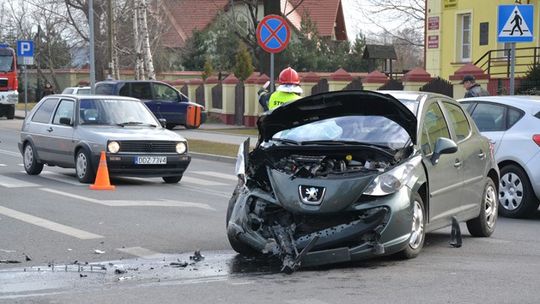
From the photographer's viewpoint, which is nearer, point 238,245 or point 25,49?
point 238,245

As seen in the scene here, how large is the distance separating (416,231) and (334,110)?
152 cm

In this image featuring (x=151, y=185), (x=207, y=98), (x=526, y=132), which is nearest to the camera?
(x=526, y=132)

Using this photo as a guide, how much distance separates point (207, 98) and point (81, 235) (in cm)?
2804

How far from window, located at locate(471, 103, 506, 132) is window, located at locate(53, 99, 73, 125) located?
7.20m

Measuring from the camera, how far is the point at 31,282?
7117 millimetres

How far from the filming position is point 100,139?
14.5 meters

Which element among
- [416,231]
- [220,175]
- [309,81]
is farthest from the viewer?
[309,81]

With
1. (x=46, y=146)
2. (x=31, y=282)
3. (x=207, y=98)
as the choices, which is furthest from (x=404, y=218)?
(x=207, y=98)

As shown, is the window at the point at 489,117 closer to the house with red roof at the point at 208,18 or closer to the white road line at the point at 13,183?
the white road line at the point at 13,183

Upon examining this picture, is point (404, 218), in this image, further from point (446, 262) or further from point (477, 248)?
point (477, 248)

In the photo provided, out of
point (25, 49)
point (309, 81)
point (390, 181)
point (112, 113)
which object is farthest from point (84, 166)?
point (25, 49)

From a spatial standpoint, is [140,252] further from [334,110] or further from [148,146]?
[148,146]

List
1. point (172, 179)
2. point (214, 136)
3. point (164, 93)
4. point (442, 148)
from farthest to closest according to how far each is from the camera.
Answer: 1. point (164, 93)
2. point (214, 136)
3. point (172, 179)
4. point (442, 148)

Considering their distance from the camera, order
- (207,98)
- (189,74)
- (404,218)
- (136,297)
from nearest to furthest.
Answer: (136,297) → (404,218) → (207,98) → (189,74)
